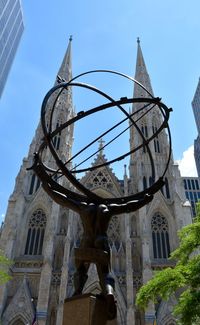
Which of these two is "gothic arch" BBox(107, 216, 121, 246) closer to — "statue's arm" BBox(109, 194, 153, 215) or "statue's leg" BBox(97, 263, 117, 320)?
"statue's arm" BBox(109, 194, 153, 215)

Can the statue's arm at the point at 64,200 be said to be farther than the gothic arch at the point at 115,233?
No

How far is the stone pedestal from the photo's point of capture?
5168 mm

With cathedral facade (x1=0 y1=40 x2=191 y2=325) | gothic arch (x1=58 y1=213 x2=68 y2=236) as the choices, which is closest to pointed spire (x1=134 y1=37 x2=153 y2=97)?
cathedral facade (x1=0 y1=40 x2=191 y2=325)

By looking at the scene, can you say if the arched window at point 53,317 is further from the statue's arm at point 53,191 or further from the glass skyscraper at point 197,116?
the glass skyscraper at point 197,116

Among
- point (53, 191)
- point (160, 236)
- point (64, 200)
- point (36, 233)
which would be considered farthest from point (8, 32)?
point (64, 200)

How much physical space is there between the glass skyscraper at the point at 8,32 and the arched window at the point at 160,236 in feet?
118

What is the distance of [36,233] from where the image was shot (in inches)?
1073

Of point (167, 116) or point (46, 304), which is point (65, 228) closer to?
point (46, 304)

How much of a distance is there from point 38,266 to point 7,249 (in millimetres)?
2928

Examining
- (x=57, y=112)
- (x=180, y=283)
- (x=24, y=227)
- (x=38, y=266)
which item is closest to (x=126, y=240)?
(x=38, y=266)

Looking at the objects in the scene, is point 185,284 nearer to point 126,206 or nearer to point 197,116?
point 126,206

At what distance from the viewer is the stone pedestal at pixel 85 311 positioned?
517 centimetres

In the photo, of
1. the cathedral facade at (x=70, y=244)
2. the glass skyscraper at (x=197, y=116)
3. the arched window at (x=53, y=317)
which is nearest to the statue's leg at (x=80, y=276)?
the cathedral facade at (x=70, y=244)

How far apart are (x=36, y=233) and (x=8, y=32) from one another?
133ft
